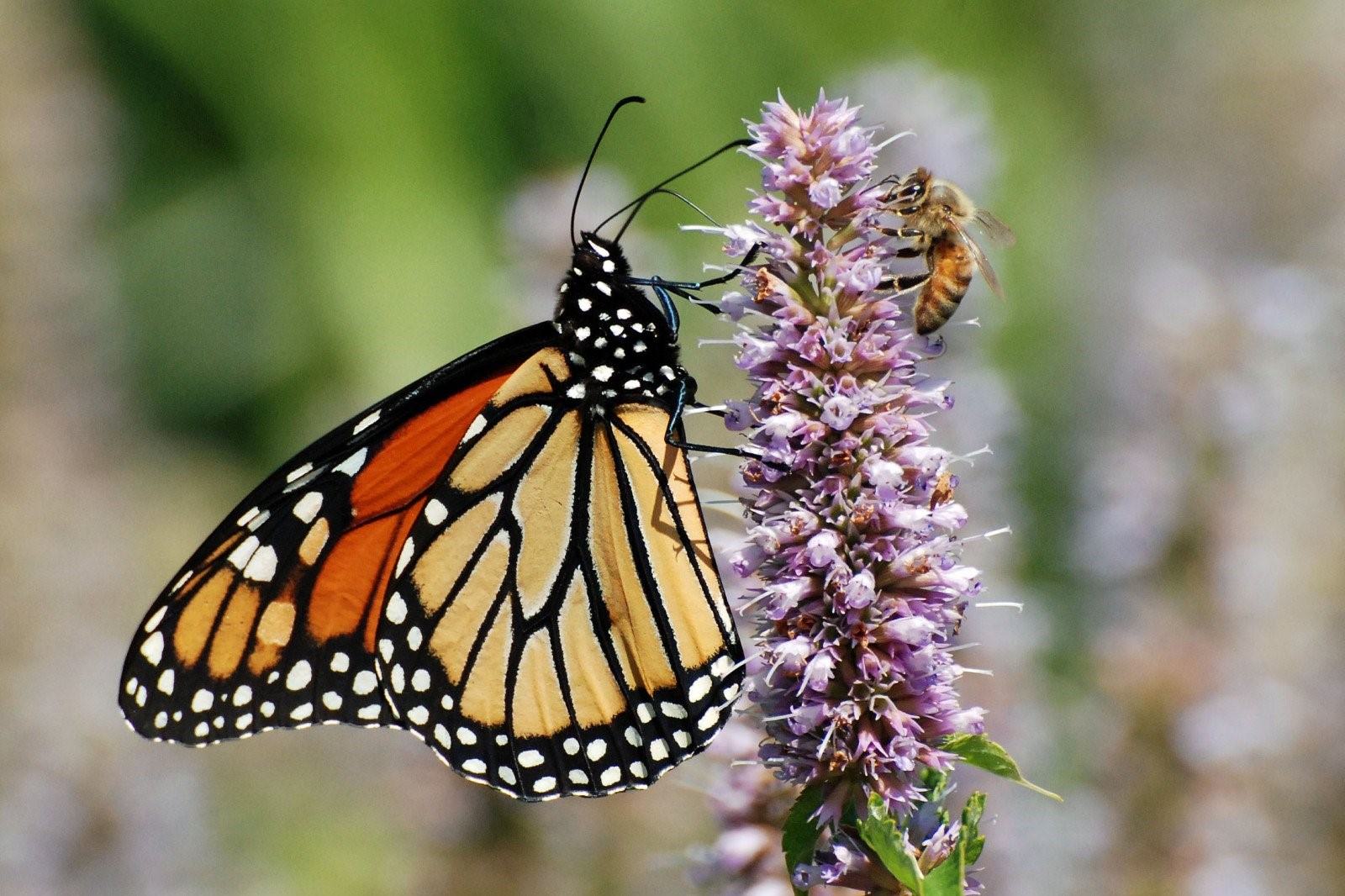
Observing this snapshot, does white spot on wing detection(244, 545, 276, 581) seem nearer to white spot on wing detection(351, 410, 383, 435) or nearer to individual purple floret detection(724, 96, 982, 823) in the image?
white spot on wing detection(351, 410, 383, 435)

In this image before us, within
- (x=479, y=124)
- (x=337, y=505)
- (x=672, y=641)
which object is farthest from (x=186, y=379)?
(x=672, y=641)

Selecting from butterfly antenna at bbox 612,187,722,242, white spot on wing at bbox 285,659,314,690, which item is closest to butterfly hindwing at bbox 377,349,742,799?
white spot on wing at bbox 285,659,314,690

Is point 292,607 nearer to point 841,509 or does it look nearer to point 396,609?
point 396,609

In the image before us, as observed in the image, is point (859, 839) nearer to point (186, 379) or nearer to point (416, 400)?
point (416, 400)

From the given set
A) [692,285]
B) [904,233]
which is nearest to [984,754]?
[904,233]

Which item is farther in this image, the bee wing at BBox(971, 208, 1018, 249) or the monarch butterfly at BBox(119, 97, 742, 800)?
the monarch butterfly at BBox(119, 97, 742, 800)
